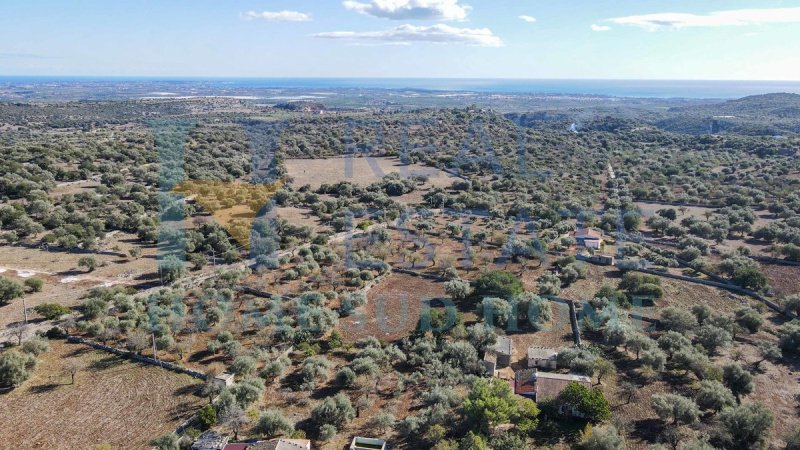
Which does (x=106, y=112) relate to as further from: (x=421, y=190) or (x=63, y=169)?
(x=421, y=190)

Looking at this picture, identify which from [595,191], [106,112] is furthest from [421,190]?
[106,112]

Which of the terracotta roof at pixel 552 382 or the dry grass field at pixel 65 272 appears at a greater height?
the dry grass field at pixel 65 272

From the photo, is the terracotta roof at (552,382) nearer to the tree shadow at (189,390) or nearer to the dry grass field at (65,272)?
the tree shadow at (189,390)

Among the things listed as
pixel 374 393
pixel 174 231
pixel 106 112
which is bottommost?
pixel 374 393

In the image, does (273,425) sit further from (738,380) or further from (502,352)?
(738,380)

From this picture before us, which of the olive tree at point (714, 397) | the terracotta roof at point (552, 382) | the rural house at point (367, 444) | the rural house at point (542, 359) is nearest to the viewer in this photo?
the rural house at point (367, 444)

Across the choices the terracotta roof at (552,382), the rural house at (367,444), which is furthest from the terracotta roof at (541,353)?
the rural house at (367,444)

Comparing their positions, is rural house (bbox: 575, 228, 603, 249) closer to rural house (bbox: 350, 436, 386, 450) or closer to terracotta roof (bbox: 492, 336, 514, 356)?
terracotta roof (bbox: 492, 336, 514, 356)

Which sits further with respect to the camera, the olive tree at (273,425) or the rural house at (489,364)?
the rural house at (489,364)
